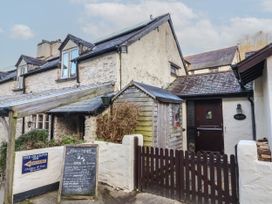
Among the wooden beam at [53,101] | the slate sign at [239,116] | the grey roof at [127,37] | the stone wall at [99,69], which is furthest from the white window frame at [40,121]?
the slate sign at [239,116]

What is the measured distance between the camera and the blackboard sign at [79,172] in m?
5.92

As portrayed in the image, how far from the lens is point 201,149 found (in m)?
11.4

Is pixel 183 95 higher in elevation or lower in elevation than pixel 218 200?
higher

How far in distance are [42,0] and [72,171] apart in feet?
35.2

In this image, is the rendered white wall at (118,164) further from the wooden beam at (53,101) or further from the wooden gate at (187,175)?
the wooden beam at (53,101)

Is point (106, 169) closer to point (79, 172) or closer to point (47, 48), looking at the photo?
point (79, 172)

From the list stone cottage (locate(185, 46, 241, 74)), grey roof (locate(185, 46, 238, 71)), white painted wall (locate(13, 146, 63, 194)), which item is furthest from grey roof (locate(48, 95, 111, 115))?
grey roof (locate(185, 46, 238, 71))

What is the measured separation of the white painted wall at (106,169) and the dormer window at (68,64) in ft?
24.0

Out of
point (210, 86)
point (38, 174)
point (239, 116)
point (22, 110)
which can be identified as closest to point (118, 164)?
point (38, 174)

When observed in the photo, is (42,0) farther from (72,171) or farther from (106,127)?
(72,171)

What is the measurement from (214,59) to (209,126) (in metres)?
19.6

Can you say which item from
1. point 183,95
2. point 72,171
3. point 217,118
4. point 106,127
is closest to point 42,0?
point 106,127

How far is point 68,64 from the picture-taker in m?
13.6

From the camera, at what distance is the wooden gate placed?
16.3 ft
